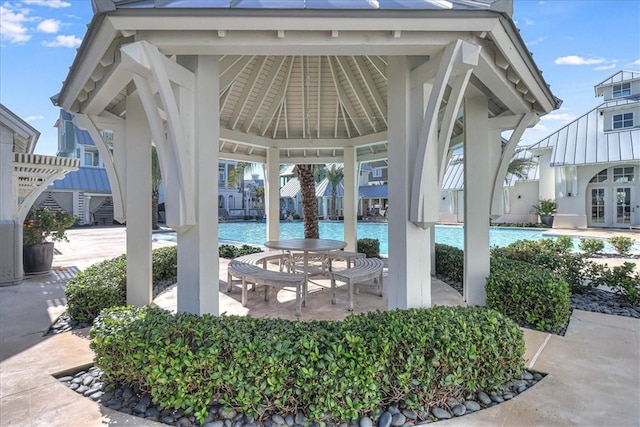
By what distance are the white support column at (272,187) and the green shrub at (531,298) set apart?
273 inches

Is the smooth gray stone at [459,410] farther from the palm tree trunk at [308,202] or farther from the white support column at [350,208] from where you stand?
the palm tree trunk at [308,202]

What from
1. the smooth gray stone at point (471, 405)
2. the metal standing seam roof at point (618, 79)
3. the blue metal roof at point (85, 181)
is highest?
the metal standing seam roof at point (618, 79)

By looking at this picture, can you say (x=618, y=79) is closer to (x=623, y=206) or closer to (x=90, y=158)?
(x=623, y=206)

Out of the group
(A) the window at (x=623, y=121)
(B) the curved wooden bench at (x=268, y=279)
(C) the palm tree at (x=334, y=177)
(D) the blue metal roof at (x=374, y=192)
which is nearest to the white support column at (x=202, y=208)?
(B) the curved wooden bench at (x=268, y=279)

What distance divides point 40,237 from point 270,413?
10.3 meters

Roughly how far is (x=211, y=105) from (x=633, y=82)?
2856cm

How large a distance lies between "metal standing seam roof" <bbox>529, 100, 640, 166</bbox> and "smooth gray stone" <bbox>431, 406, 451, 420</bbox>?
78.6ft

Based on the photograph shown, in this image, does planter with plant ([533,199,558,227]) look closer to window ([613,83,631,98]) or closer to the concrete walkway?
window ([613,83,631,98])

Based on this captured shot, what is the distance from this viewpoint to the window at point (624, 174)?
782 inches

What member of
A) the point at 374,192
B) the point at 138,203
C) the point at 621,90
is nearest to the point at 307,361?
the point at 138,203

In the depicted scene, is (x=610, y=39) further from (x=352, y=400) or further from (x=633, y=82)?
(x=633, y=82)

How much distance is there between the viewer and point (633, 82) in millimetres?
20719

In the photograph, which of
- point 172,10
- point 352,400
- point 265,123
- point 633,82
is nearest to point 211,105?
point 172,10

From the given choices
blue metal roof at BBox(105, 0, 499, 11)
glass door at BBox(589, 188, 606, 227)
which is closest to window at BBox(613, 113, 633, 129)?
glass door at BBox(589, 188, 606, 227)
